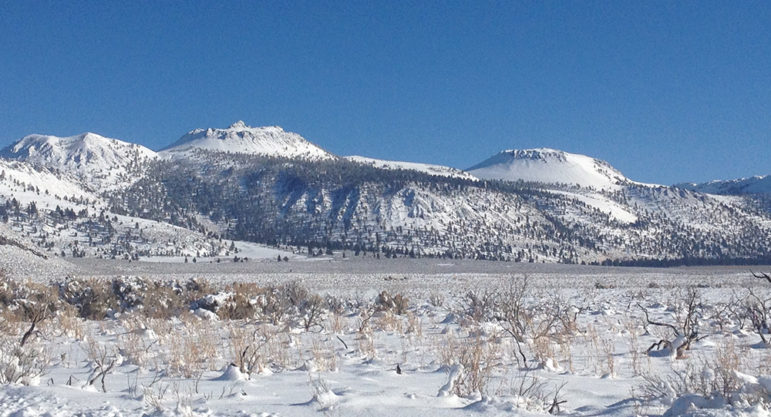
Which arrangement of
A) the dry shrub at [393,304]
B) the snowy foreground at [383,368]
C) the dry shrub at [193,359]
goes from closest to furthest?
the snowy foreground at [383,368] < the dry shrub at [193,359] < the dry shrub at [393,304]

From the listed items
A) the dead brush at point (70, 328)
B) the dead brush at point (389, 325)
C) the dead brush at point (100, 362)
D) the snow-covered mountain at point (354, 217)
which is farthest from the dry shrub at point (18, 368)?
the snow-covered mountain at point (354, 217)

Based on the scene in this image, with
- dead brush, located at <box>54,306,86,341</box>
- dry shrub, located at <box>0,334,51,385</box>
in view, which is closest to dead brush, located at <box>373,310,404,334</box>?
dead brush, located at <box>54,306,86,341</box>

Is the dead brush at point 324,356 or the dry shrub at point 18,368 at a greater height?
the dry shrub at point 18,368

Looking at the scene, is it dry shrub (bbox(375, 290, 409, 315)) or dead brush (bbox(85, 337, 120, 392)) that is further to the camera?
dry shrub (bbox(375, 290, 409, 315))

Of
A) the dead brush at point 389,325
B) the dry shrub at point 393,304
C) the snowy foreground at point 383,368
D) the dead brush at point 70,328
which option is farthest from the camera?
the dry shrub at point 393,304

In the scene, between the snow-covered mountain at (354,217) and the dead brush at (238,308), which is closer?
the dead brush at (238,308)

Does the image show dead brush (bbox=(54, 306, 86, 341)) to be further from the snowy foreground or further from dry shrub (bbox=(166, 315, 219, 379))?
dry shrub (bbox=(166, 315, 219, 379))

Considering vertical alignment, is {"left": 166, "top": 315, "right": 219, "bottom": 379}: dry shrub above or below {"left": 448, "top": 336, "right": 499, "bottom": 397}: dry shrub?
below

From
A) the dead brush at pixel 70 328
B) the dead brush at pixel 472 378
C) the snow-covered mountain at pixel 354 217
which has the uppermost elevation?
the snow-covered mountain at pixel 354 217

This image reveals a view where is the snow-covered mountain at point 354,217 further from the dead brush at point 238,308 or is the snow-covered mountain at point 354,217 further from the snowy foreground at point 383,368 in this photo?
the snowy foreground at point 383,368

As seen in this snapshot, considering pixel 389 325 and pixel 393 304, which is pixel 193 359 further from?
pixel 393 304

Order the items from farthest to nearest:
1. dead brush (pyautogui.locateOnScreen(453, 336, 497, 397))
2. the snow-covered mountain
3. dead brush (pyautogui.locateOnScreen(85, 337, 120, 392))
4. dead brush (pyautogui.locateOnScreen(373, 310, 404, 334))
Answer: the snow-covered mountain → dead brush (pyautogui.locateOnScreen(373, 310, 404, 334)) → dead brush (pyautogui.locateOnScreen(85, 337, 120, 392)) → dead brush (pyautogui.locateOnScreen(453, 336, 497, 397))

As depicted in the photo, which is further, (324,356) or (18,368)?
(324,356)

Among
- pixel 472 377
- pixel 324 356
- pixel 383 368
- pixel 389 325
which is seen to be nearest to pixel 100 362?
pixel 324 356
